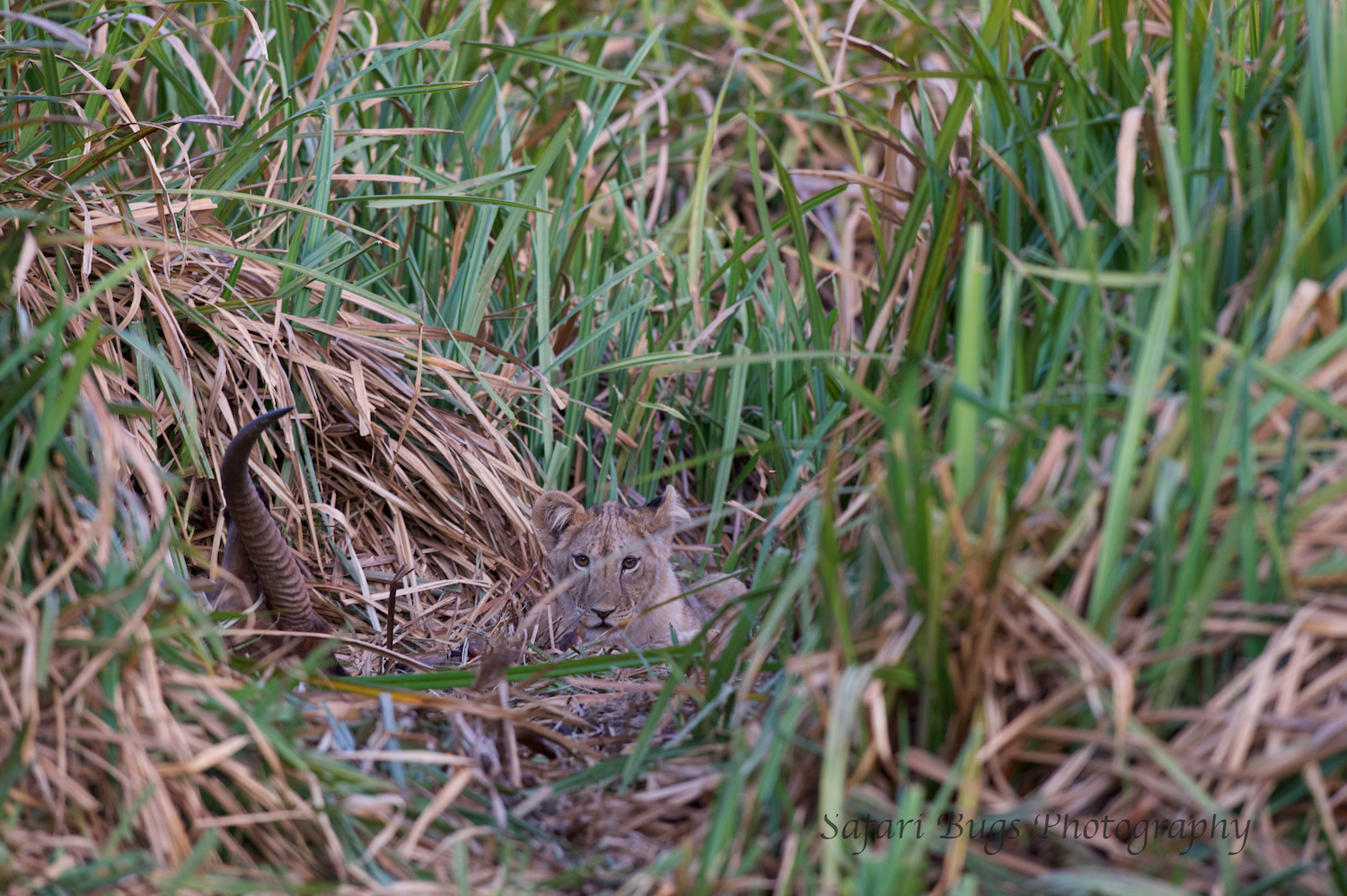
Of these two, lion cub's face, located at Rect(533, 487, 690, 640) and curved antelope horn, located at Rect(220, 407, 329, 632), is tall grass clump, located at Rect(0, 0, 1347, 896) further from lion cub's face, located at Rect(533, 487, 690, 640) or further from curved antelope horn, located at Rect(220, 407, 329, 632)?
lion cub's face, located at Rect(533, 487, 690, 640)

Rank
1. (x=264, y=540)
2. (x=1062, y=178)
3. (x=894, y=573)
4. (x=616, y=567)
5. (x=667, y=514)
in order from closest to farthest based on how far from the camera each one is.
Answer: (x=894, y=573)
(x=1062, y=178)
(x=264, y=540)
(x=667, y=514)
(x=616, y=567)

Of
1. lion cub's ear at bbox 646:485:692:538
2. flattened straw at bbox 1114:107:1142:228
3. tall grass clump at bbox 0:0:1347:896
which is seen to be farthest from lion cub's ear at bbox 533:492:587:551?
flattened straw at bbox 1114:107:1142:228

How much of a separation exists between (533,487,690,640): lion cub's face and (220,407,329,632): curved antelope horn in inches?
37.2

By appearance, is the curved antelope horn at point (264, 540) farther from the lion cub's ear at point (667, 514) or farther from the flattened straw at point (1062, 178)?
the flattened straw at point (1062, 178)

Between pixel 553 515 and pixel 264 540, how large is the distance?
3.97ft

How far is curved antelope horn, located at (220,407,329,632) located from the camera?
109 inches

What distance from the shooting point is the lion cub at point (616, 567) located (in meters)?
3.99

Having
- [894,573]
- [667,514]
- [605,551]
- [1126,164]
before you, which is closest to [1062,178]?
[1126,164]

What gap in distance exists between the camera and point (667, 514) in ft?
12.9

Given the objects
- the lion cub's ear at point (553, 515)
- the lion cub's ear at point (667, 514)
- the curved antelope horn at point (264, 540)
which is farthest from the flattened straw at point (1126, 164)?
the lion cub's ear at point (553, 515)

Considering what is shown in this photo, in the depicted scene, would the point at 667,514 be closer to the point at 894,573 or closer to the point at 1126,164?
the point at 894,573

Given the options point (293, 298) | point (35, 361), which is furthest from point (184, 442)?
point (35, 361)

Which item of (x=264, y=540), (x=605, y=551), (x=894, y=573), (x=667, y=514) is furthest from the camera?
(x=605, y=551)

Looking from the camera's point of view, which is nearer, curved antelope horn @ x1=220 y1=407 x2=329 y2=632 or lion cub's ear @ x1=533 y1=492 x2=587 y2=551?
curved antelope horn @ x1=220 y1=407 x2=329 y2=632
